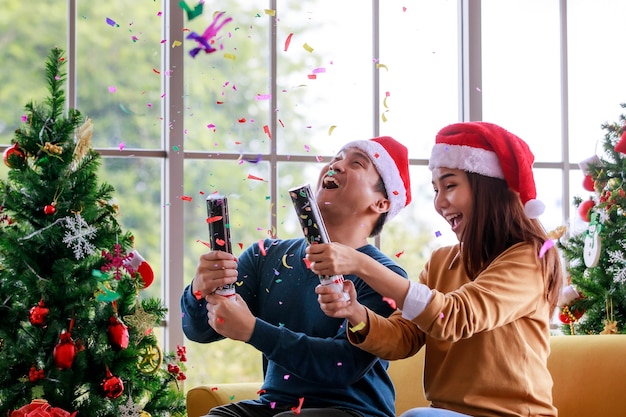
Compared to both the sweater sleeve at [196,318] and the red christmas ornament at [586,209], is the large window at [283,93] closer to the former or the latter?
the red christmas ornament at [586,209]

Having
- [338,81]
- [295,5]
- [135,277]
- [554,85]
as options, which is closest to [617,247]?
[554,85]

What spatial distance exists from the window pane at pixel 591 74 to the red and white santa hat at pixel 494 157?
1895mm

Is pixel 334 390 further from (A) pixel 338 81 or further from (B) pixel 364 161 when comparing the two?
(A) pixel 338 81

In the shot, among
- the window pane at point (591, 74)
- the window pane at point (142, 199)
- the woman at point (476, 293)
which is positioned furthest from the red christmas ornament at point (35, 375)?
the window pane at point (591, 74)

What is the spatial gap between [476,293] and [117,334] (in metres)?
1.13

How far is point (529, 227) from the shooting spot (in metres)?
2.14

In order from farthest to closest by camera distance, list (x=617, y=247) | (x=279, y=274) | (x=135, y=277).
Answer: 1. (x=617, y=247)
2. (x=135, y=277)
3. (x=279, y=274)

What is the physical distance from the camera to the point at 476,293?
6.30ft

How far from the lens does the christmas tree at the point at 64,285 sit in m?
2.49

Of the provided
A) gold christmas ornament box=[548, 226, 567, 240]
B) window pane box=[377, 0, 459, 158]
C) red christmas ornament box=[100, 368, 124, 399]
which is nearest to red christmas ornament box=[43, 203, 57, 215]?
red christmas ornament box=[100, 368, 124, 399]

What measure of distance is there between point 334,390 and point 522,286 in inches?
20.4

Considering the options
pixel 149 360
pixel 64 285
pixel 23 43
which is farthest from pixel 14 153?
pixel 23 43

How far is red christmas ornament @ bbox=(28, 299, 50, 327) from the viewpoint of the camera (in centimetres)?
245

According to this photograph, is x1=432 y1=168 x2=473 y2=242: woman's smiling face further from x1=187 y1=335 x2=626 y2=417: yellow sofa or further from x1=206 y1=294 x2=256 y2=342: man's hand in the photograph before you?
x1=187 y1=335 x2=626 y2=417: yellow sofa
